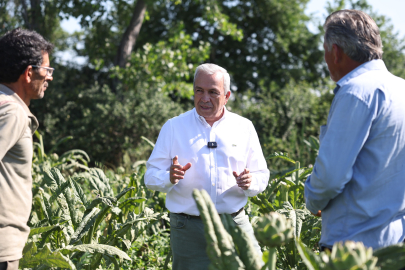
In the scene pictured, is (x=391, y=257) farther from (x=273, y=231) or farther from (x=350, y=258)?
(x=273, y=231)

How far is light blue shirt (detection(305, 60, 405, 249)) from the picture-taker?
5.09 feet

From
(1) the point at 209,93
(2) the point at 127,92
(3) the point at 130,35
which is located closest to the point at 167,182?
(1) the point at 209,93

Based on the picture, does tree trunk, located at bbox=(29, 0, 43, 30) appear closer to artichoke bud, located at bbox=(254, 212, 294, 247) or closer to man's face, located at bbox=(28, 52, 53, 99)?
man's face, located at bbox=(28, 52, 53, 99)

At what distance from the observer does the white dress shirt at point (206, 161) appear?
2379mm

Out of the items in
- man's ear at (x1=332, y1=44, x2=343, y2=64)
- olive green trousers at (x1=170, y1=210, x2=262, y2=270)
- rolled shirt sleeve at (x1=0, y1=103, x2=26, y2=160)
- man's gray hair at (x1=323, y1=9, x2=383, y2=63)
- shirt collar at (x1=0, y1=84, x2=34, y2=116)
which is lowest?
olive green trousers at (x1=170, y1=210, x2=262, y2=270)

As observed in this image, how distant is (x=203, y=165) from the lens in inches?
94.3

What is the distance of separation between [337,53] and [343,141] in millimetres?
393

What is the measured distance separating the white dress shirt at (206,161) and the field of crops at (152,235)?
15.0 inches

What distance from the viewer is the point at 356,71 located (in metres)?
1.67


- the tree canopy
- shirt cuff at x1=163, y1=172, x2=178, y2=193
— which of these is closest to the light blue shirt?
shirt cuff at x1=163, y1=172, x2=178, y2=193

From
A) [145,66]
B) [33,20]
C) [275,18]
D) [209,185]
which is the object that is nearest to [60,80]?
[33,20]

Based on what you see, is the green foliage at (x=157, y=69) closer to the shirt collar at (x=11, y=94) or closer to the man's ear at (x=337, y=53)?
the shirt collar at (x=11, y=94)

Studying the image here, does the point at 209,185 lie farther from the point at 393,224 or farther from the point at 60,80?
the point at 60,80

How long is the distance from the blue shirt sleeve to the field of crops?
27cm
